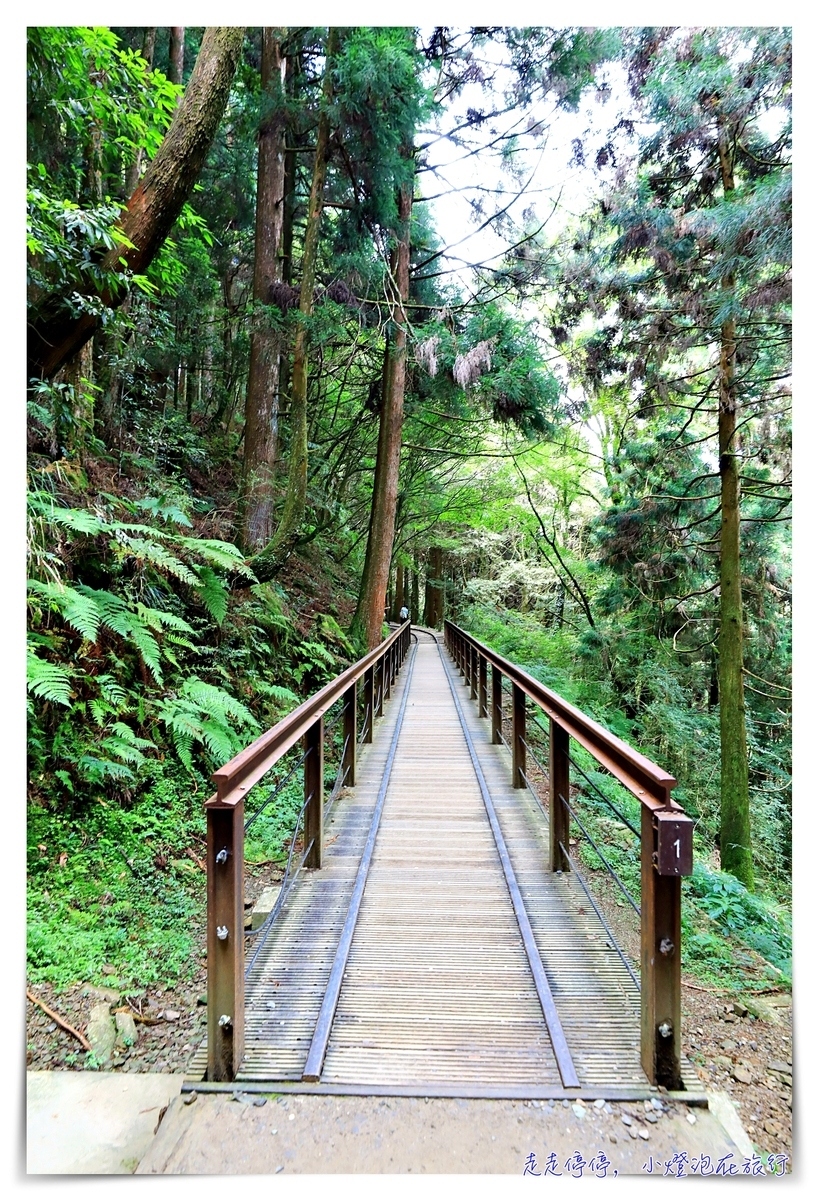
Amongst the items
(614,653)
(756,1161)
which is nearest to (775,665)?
(614,653)

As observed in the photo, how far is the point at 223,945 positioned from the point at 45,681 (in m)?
1.86

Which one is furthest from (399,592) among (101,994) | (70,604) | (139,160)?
(101,994)

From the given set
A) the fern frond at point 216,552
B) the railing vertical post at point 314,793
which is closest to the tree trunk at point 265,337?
the fern frond at point 216,552

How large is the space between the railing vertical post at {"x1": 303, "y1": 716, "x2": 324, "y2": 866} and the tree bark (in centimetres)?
515

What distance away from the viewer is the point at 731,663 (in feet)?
19.3

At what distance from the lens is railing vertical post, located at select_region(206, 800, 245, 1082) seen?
5.39 ft

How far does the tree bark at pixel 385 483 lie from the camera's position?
7.83 meters

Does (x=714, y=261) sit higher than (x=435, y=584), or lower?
higher

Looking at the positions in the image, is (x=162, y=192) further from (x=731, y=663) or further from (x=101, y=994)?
(x=731, y=663)

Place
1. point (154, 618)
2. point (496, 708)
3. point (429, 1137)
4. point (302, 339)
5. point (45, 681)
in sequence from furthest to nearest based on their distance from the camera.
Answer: point (302, 339), point (496, 708), point (154, 618), point (45, 681), point (429, 1137)

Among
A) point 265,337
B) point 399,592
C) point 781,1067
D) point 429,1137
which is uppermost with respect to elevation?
point 265,337

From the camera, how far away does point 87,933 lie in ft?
8.63

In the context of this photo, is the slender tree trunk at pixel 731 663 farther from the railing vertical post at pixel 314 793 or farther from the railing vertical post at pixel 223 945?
the railing vertical post at pixel 223 945

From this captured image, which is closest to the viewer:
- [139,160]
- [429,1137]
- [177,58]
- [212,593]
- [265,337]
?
[429,1137]
